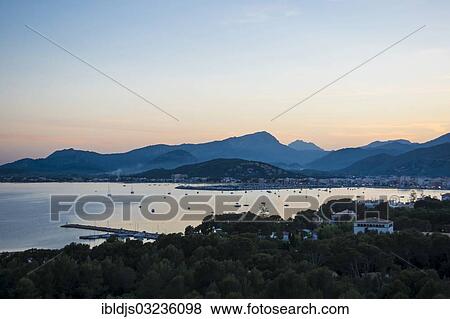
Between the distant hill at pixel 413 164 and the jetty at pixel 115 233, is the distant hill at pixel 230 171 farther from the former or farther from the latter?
the jetty at pixel 115 233

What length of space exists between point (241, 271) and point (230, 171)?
49842mm

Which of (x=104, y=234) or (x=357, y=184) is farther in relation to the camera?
(x=357, y=184)

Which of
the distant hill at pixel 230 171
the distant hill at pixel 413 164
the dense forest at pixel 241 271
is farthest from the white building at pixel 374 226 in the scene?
the distant hill at pixel 413 164

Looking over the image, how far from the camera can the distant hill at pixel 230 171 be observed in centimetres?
5462

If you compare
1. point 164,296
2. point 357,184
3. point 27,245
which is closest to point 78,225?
point 27,245

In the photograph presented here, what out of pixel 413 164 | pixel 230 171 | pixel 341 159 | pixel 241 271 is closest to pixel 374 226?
pixel 241 271

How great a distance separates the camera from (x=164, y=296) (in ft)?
16.3

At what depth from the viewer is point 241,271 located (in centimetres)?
582

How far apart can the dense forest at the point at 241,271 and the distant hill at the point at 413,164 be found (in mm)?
50769

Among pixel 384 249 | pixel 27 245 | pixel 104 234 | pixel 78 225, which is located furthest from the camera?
pixel 78 225

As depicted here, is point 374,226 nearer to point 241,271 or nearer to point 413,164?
point 241,271

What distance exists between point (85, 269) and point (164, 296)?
1.45 m
